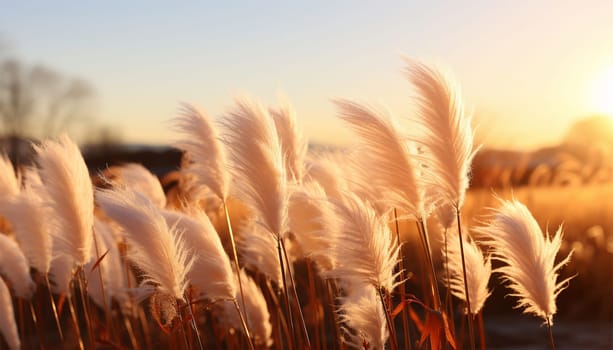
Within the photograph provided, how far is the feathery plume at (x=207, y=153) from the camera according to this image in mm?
2369

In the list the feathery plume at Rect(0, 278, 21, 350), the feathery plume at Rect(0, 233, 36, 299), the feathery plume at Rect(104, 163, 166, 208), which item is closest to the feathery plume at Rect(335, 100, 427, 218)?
the feathery plume at Rect(104, 163, 166, 208)

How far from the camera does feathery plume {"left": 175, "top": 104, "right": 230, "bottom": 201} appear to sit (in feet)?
7.77

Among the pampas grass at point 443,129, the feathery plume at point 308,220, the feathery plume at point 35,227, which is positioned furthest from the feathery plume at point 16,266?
the pampas grass at point 443,129

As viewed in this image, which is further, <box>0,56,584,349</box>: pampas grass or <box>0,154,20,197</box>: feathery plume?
<box>0,154,20,197</box>: feathery plume

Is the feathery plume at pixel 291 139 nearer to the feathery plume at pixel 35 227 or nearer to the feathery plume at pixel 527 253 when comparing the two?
the feathery plume at pixel 527 253

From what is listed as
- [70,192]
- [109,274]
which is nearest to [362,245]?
[70,192]

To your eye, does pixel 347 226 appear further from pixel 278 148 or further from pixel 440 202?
pixel 440 202

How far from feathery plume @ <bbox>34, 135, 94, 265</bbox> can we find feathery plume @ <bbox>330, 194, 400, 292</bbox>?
29.6 inches

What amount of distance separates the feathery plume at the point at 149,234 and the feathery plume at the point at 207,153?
17.6 inches

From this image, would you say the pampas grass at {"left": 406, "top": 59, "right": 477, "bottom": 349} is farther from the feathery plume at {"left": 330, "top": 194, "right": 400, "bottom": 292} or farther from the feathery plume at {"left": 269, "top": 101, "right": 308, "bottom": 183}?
the feathery plume at {"left": 269, "top": 101, "right": 308, "bottom": 183}

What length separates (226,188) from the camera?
7.89ft

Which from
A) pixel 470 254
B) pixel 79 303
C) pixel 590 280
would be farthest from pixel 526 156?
pixel 470 254

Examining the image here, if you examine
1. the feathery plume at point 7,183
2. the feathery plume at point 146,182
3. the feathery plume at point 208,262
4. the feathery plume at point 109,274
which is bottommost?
the feathery plume at point 109,274

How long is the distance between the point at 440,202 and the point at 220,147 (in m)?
0.66
